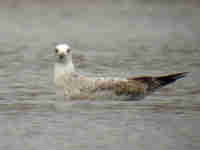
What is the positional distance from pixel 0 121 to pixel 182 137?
2.53 meters

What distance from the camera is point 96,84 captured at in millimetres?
9852

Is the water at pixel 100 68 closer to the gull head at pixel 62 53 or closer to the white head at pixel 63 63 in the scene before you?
the white head at pixel 63 63

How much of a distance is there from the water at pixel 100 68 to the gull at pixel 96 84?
152mm

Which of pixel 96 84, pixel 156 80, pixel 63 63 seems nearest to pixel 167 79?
pixel 156 80

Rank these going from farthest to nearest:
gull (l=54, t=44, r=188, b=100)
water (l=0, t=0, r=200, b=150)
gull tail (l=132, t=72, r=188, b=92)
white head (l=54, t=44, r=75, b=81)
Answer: gull tail (l=132, t=72, r=188, b=92), white head (l=54, t=44, r=75, b=81), gull (l=54, t=44, r=188, b=100), water (l=0, t=0, r=200, b=150)

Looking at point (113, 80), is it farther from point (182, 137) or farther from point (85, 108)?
point (182, 137)

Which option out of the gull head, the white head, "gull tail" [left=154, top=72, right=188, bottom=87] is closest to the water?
"gull tail" [left=154, top=72, right=188, bottom=87]

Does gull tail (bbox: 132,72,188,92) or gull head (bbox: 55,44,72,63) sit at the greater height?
gull head (bbox: 55,44,72,63)

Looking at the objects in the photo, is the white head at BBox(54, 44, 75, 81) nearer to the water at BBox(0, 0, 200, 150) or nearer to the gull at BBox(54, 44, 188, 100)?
the gull at BBox(54, 44, 188, 100)

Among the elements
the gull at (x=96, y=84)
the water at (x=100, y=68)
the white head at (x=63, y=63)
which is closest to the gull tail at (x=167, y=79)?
the gull at (x=96, y=84)

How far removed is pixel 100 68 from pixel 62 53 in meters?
3.94

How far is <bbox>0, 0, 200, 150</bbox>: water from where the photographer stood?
8016mm

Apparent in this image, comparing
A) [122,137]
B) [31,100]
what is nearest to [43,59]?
[31,100]

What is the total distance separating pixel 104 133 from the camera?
8148 mm
